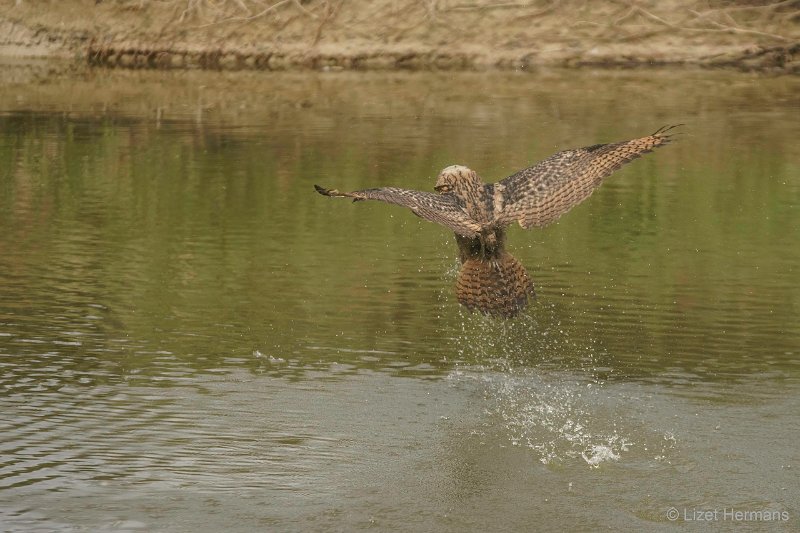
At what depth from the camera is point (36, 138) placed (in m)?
13.2

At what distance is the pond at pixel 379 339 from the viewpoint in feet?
18.3

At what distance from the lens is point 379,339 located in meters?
7.44

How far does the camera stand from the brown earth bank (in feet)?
55.3

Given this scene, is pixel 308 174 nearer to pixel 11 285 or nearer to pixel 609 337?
pixel 11 285

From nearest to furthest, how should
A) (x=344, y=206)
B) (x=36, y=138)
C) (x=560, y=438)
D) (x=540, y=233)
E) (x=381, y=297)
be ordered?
1. (x=560, y=438)
2. (x=381, y=297)
3. (x=540, y=233)
4. (x=344, y=206)
5. (x=36, y=138)

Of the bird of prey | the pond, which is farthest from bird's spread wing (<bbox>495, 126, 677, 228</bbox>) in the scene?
the pond

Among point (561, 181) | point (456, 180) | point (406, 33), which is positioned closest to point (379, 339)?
point (456, 180)

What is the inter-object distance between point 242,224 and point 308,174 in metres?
1.61

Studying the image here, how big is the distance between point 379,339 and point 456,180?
878mm

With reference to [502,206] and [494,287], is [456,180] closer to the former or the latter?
[502,206]

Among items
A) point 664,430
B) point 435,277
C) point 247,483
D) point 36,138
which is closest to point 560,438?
point 664,430

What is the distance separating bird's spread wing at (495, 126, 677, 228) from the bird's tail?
0.22 metres

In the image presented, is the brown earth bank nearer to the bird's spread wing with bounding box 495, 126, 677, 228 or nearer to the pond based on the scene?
the pond

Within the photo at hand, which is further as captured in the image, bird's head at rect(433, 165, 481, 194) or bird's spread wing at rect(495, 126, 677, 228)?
bird's head at rect(433, 165, 481, 194)
